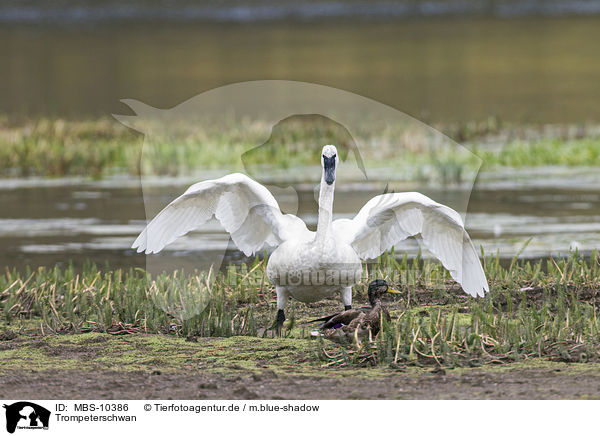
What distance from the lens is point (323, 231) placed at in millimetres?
8328

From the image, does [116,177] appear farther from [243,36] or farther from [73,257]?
[243,36]

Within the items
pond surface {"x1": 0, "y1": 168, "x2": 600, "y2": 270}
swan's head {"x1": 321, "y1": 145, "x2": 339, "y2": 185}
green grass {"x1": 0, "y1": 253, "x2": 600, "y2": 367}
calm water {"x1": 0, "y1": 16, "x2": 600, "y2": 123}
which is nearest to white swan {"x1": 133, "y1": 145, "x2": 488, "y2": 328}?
swan's head {"x1": 321, "y1": 145, "x2": 339, "y2": 185}

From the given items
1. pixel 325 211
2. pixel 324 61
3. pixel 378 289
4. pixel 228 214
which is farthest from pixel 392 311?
pixel 324 61

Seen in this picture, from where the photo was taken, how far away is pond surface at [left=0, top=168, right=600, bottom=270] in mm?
12156

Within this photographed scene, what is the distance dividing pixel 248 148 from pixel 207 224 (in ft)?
16.2

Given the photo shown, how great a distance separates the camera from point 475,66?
43500 mm

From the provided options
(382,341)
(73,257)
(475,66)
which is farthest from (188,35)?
(382,341)

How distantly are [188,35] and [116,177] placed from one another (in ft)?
169

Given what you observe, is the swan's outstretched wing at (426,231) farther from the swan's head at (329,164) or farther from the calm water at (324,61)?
the calm water at (324,61)

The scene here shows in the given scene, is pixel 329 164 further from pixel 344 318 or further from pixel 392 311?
pixel 392 311

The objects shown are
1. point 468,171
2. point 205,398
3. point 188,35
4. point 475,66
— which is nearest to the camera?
point 205,398

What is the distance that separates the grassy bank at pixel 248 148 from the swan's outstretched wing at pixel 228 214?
24.8 feet
